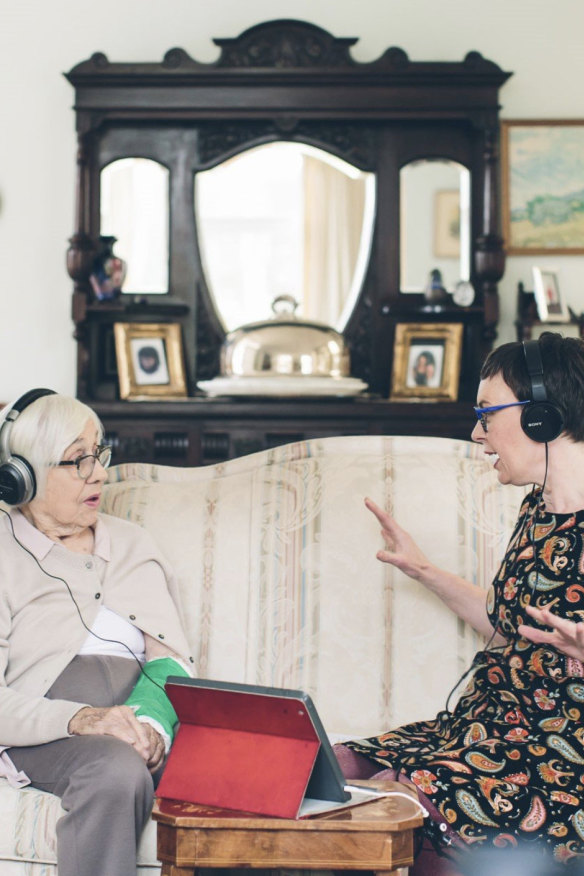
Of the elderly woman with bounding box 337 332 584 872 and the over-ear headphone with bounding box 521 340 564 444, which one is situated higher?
the over-ear headphone with bounding box 521 340 564 444

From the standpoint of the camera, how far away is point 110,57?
368 centimetres

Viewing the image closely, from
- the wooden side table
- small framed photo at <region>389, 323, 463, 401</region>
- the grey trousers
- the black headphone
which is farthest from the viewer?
small framed photo at <region>389, 323, 463, 401</region>

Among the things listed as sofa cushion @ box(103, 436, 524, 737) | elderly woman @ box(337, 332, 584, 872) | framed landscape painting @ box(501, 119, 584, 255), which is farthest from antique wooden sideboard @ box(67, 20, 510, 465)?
elderly woman @ box(337, 332, 584, 872)

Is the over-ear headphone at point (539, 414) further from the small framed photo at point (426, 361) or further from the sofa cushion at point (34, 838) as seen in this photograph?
the small framed photo at point (426, 361)

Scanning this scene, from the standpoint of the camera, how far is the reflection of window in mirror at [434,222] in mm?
3605

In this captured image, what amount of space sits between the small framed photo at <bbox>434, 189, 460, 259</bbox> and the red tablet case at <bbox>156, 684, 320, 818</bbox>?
101 inches

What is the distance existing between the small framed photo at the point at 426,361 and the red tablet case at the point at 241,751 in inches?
90.3

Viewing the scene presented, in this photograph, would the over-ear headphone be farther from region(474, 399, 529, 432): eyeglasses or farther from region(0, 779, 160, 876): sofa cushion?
region(0, 779, 160, 876): sofa cushion

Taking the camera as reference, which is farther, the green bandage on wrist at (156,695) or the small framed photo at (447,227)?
the small framed photo at (447,227)

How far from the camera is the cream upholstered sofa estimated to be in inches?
78.0

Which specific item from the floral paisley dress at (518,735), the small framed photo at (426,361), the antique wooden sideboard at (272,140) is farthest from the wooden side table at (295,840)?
the small framed photo at (426,361)

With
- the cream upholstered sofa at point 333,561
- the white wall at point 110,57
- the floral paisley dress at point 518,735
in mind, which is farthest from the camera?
the white wall at point 110,57

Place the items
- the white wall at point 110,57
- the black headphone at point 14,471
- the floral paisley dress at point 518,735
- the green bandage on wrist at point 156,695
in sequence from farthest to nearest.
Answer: the white wall at point 110,57
the black headphone at point 14,471
the green bandage on wrist at point 156,695
the floral paisley dress at point 518,735

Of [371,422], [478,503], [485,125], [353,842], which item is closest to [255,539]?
[478,503]
